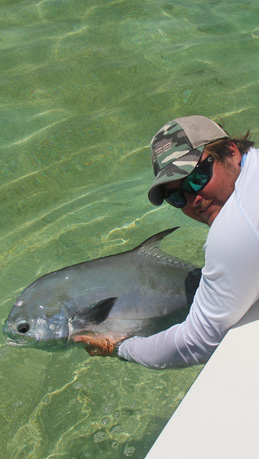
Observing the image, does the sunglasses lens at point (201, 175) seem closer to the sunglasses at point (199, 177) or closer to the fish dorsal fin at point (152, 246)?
the sunglasses at point (199, 177)

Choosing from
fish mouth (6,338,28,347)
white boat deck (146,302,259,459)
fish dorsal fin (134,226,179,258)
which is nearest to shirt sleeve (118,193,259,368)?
white boat deck (146,302,259,459)

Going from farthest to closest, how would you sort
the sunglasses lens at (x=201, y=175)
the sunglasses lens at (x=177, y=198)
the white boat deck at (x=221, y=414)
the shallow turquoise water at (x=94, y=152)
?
the shallow turquoise water at (x=94, y=152) < the sunglasses lens at (x=177, y=198) < the sunglasses lens at (x=201, y=175) < the white boat deck at (x=221, y=414)

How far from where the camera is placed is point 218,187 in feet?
6.29

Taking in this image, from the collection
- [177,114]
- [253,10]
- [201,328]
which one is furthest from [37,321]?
[253,10]

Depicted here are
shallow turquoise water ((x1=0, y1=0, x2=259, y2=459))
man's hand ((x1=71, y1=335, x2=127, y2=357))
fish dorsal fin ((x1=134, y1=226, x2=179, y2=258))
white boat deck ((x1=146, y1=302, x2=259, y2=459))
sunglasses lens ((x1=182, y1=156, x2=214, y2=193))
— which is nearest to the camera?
white boat deck ((x1=146, y1=302, x2=259, y2=459))

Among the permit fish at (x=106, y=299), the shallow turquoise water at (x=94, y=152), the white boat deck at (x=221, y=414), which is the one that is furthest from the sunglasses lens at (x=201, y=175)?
the shallow turquoise water at (x=94, y=152)

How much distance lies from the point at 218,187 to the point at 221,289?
0.38m

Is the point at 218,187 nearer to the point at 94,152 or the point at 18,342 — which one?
the point at 18,342

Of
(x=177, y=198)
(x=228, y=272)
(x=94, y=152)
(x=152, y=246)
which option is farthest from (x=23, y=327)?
(x=94, y=152)

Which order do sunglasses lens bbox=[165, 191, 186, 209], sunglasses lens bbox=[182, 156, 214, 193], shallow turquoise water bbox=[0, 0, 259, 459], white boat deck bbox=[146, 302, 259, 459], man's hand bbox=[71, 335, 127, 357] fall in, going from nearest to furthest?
Answer: white boat deck bbox=[146, 302, 259, 459] → sunglasses lens bbox=[182, 156, 214, 193] → sunglasses lens bbox=[165, 191, 186, 209] → man's hand bbox=[71, 335, 127, 357] → shallow turquoise water bbox=[0, 0, 259, 459]

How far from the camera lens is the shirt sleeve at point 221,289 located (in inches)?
64.4

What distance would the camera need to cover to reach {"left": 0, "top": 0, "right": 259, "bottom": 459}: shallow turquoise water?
9.18ft

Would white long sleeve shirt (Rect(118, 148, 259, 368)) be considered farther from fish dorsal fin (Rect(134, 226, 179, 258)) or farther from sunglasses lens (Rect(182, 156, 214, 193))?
fish dorsal fin (Rect(134, 226, 179, 258))

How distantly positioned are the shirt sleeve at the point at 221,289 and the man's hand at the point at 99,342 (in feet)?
1.69
